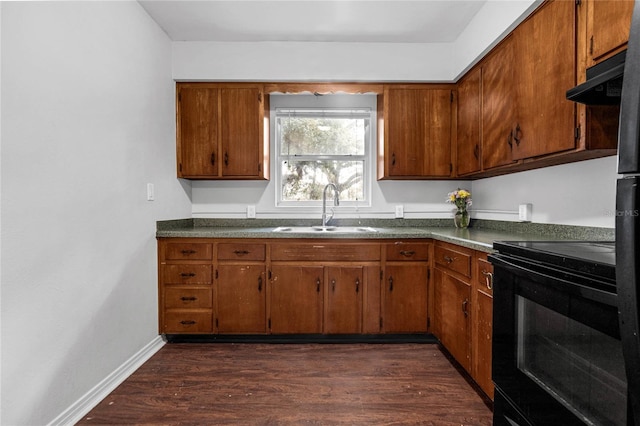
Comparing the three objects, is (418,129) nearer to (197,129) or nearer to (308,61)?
(308,61)

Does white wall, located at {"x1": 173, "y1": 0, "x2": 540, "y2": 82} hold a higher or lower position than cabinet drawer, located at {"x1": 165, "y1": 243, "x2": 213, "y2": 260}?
higher

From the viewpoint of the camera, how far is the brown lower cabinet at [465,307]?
1757 mm

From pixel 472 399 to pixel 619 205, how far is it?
175 cm

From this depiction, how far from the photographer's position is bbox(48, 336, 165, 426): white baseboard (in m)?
1.63

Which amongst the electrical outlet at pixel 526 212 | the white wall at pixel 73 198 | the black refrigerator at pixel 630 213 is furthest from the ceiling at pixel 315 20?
the black refrigerator at pixel 630 213

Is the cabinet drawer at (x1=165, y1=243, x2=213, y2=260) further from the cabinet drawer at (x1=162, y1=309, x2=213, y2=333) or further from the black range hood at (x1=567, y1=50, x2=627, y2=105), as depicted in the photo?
the black range hood at (x1=567, y1=50, x2=627, y2=105)

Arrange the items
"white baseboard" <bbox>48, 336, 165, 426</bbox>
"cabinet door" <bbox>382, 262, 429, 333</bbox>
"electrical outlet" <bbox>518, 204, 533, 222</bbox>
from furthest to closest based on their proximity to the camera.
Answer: "cabinet door" <bbox>382, 262, 429, 333</bbox> → "electrical outlet" <bbox>518, 204, 533, 222</bbox> → "white baseboard" <bbox>48, 336, 165, 426</bbox>

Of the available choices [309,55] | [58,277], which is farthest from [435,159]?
[58,277]

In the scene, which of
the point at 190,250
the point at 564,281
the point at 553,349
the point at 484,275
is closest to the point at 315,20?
the point at 190,250

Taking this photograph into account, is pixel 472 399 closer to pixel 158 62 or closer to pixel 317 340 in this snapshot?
pixel 317 340

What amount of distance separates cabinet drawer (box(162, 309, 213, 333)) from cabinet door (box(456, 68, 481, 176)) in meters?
2.35

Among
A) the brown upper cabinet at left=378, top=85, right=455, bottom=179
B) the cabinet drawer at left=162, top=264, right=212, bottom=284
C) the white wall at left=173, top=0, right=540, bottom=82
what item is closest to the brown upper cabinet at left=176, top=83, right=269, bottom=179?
the white wall at left=173, top=0, right=540, bottom=82

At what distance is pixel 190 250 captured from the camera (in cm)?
257

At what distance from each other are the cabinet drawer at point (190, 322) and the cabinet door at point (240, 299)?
0.09m
